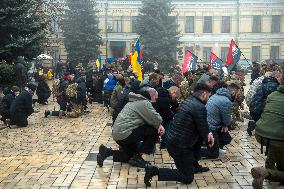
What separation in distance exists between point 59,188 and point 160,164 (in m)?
2.38

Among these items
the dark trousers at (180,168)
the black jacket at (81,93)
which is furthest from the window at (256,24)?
the dark trousers at (180,168)

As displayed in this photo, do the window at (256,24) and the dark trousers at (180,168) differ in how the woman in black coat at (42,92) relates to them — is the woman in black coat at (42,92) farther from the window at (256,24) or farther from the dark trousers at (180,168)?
the window at (256,24)

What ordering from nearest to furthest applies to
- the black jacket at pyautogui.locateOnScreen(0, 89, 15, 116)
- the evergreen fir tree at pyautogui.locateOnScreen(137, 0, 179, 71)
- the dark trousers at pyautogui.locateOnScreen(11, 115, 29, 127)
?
the dark trousers at pyautogui.locateOnScreen(11, 115, 29, 127)
the black jacket at pyautogui.locateOnScreen(0, 89, 15, 116)
the evergreen fir tree at pyautogui.locateOnScreen(137, 0, 179, 71)

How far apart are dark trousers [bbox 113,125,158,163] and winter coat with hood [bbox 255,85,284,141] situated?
222 cm

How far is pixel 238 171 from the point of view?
8.32m

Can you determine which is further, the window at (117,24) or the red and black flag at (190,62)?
the window at (117,24)

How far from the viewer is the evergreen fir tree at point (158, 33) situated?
42000 millimetres

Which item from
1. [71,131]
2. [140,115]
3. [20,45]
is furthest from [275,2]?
[140,115]

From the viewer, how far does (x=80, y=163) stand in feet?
29.4

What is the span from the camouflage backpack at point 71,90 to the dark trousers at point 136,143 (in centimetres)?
692

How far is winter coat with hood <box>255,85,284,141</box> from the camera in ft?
20.7

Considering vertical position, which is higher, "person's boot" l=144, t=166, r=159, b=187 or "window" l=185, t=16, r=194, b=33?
"window" l=185, t=16, r=194, b=33

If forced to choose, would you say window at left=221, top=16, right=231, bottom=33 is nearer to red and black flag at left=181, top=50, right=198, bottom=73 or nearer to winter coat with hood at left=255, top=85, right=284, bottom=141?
red and black flag at left=181, top=50, right=198, bottom=73

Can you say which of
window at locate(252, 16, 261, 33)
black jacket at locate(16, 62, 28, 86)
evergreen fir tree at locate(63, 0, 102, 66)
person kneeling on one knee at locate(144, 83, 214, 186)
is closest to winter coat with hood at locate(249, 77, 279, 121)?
person kneeling on one knee at locate(144, 83, 214, 186)
